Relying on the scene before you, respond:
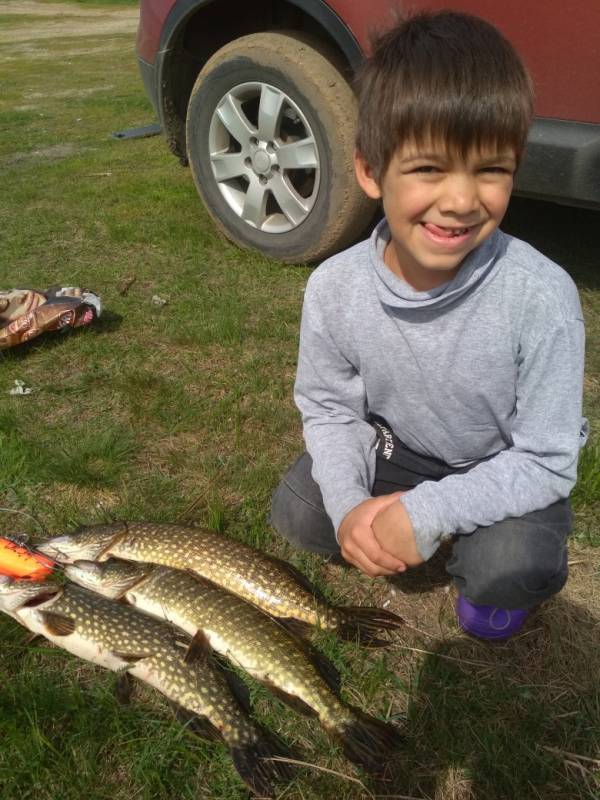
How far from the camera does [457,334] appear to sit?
6.42ft

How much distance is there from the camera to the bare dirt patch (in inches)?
986

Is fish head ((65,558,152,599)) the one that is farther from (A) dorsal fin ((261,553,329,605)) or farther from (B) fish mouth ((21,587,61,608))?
(A) dorsal fin ((261,553,329,605))

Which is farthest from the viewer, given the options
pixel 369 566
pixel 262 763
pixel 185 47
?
pixel 185 47

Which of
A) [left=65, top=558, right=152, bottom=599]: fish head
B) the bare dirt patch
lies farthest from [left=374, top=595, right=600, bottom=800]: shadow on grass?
the bare dirt patch

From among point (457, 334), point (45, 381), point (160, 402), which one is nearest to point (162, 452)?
point (160, 402)

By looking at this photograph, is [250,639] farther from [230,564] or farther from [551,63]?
[551,63]

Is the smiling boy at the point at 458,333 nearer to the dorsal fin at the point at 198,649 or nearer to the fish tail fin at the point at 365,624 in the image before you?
the fish tail fin at the point at 365,624

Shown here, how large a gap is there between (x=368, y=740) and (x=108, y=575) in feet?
3.25

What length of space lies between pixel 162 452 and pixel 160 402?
39 cm

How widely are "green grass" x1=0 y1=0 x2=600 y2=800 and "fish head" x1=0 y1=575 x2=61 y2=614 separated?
7 centimetres

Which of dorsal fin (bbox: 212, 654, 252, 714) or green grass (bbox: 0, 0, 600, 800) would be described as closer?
green grass (bbox: 0, 0, 600, 800)

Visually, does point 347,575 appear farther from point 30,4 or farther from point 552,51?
point 30,4

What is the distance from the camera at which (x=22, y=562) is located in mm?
2234

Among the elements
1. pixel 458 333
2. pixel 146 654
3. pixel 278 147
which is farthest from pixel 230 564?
pixel 278 147
